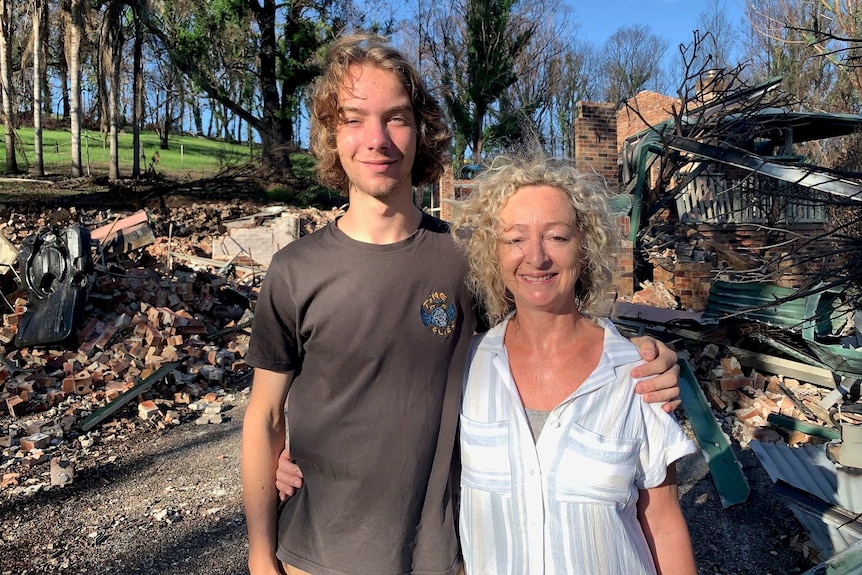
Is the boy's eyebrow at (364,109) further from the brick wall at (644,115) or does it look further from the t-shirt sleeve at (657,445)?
the brick wall at (644,115)

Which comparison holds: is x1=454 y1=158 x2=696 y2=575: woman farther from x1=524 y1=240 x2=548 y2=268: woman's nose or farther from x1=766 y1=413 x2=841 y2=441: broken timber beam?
x1=766 y1=413 x2=841 y2=441: broken timber beam

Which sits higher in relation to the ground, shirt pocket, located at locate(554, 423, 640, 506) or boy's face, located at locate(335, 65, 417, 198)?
boy's face, located at locate(335, 65, 417, 198)

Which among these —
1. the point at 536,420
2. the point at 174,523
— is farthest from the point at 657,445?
the point at 174,523

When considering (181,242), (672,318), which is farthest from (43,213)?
(672,318)

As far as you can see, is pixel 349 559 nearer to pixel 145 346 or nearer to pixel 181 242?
pixel 145 346

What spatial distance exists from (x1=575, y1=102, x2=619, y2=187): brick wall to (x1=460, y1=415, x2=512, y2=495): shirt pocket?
1036 centimetres

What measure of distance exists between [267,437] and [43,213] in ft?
54.3

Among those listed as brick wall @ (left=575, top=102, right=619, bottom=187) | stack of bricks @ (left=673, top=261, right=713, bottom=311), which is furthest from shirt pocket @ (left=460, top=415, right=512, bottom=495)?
brick wall @ (left=575, top=102, right=619, bottom=187)

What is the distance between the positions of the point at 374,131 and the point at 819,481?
3.47m

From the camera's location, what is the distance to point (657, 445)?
55.8 inches

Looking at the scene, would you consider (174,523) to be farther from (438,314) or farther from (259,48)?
(259,48)

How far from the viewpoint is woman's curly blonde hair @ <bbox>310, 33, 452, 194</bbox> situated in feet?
5.56

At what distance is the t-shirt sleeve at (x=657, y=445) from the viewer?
1.41 m

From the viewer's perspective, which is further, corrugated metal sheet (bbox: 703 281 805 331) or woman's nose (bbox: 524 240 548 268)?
corrugated metal sheet (bbox: 703 281 805 331)
